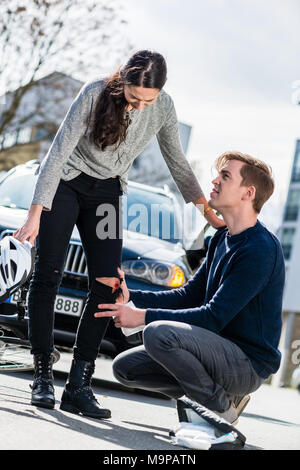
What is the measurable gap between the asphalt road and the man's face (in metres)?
1.23

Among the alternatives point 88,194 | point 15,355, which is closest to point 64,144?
point 88,194

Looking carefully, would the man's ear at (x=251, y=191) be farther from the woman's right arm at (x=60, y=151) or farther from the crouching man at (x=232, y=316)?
the woman's right arm at (x=60, y=151)

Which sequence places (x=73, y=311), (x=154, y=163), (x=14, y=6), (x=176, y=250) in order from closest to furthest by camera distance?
(x=73, y=311)
(x=176, y=250)
(x=14, y=6)
(x=154, y=163)

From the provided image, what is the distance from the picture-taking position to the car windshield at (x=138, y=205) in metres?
7.57

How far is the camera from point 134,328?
4133 millimetres

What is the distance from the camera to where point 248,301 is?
3.97 m

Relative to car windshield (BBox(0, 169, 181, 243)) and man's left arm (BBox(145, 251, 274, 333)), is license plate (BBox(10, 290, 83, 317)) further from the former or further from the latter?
man's left arm (BBox(145, 251, 274, 333))

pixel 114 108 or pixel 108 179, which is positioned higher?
pixel 114 108

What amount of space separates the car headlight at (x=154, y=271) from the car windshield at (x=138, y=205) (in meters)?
0.93

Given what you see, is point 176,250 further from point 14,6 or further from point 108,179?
point 14,6

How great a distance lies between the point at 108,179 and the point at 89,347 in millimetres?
935

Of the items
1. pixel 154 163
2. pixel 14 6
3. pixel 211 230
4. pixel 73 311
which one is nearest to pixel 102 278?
pixel 73 311

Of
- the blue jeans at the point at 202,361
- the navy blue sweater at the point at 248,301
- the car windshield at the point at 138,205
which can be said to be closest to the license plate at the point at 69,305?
the car windshield at the point at 138,205
